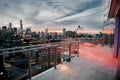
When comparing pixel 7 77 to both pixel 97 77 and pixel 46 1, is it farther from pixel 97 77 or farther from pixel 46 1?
pixel 46 1

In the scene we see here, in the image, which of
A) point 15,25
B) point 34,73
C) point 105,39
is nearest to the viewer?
point 34,73

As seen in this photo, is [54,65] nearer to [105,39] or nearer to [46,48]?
[46,48]

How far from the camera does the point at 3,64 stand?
3.33m

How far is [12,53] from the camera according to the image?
3.35m

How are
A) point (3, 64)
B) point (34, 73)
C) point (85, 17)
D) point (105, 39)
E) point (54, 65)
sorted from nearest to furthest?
point (3, 64) → point (34, 73) → point (54, 65) → point (105, 39) → point (85, 17)

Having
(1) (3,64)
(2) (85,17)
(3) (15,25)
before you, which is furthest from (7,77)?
(3) (15,25)

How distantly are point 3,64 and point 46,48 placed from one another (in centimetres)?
166

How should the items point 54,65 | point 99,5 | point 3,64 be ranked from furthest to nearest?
point 99,5, point 54,65, point 3,64

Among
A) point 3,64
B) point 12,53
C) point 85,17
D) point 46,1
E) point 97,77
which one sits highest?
point 46,1

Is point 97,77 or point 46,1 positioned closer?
point 97,77

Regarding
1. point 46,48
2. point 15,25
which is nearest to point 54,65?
point 46,48

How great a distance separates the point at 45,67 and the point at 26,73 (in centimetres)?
95

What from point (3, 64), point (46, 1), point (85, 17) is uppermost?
point (46, 1)

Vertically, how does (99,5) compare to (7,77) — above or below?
above
